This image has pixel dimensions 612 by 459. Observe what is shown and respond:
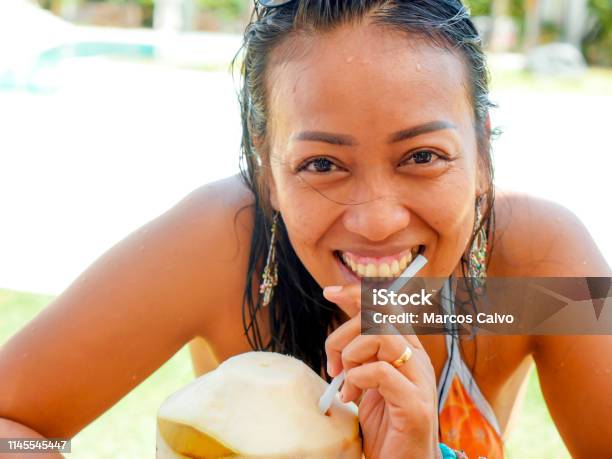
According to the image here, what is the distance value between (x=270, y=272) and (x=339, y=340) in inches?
19.2

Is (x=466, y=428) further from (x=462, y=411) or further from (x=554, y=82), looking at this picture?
(x=554, y=82)

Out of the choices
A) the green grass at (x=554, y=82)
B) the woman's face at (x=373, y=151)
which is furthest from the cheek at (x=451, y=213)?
the green grass at (x=554, y=82)

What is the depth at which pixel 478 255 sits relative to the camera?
1.88m

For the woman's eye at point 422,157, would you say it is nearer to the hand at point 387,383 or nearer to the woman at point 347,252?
the woman at point 347,252

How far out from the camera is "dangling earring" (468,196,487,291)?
1846 mm

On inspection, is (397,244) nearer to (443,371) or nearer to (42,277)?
(443,371)

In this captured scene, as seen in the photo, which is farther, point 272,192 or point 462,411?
point 462,411

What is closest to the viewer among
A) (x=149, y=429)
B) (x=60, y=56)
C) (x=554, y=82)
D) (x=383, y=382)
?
(x=383, y=382)

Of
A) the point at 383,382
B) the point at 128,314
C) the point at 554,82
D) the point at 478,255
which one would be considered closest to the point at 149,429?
the point at 128,314

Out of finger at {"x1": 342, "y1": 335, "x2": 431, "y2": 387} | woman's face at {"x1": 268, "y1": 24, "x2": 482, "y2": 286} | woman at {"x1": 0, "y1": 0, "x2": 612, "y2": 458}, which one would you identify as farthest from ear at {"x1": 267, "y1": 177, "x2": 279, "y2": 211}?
finger at {"x1": 342, "y1": 335, "x2": 431, "y2": 387}

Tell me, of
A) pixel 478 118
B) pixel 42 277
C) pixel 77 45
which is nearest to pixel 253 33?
pixel 478 118

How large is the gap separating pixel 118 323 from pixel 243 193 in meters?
0.42

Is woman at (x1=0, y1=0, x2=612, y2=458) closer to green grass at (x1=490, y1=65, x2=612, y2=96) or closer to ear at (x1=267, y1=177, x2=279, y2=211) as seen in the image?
ear at (x1=267, y1=177, x2=279, y2=211)

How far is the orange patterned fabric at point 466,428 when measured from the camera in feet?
6.18
